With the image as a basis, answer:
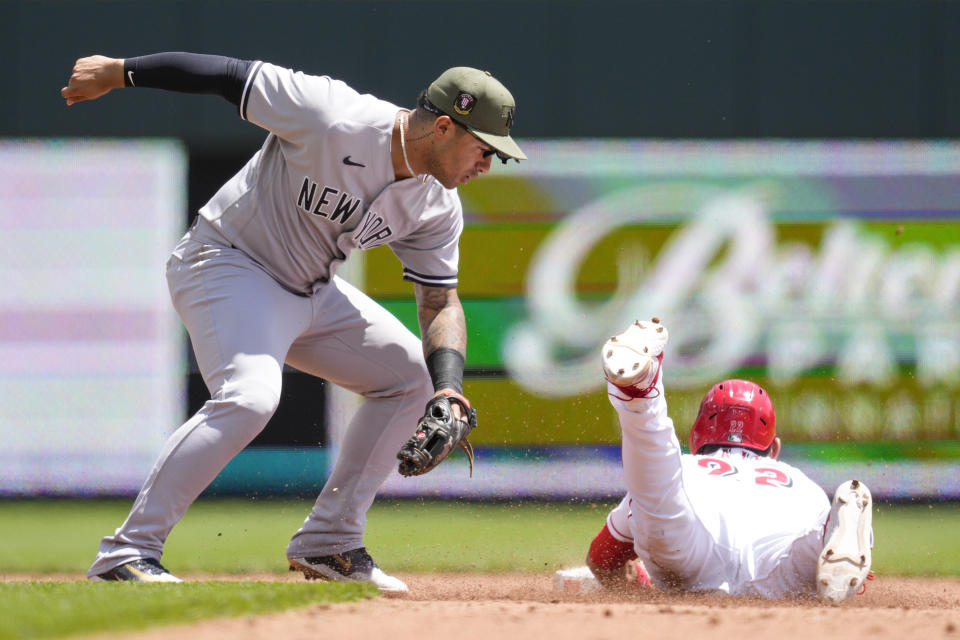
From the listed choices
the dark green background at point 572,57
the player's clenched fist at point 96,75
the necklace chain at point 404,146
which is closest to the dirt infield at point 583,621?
the necklace chain at point 404,146

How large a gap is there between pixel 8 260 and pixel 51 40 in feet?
3.93

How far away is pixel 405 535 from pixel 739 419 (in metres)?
2.18

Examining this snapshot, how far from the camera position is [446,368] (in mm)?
3008

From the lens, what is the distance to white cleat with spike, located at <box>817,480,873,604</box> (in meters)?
2.58

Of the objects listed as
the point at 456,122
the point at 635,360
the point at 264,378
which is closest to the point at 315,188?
the point at 456,122

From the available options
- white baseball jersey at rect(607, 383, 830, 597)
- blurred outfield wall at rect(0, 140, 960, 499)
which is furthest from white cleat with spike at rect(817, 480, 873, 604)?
blurred outfield wall at rect(0, 140, 960, 499)

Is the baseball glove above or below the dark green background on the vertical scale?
below

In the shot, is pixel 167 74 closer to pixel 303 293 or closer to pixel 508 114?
pixel 303 293

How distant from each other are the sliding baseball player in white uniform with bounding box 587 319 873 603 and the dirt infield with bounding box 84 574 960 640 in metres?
0.11

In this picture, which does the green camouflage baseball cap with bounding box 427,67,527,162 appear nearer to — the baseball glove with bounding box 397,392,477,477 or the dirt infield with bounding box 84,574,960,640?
the baseball glove with bounding box 397,392,477,477

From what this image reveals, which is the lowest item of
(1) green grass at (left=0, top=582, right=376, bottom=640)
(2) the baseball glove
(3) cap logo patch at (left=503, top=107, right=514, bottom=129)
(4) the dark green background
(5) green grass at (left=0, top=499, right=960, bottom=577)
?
(5) green grass at (left=0, top=499, right=960, bottom=577)

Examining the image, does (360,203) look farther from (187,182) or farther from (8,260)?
(8,260)

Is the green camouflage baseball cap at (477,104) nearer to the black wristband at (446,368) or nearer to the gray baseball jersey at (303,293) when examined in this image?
the gray baseball jersey at (303,293)

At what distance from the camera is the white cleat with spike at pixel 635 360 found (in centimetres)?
247
